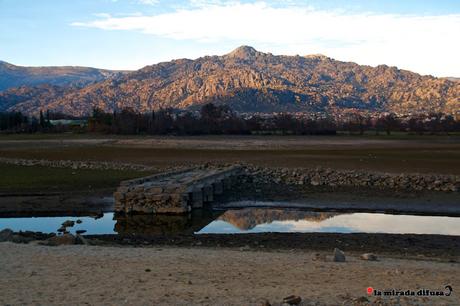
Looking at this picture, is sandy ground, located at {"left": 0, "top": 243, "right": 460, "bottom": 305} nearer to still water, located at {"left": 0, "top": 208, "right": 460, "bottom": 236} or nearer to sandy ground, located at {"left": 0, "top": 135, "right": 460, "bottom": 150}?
still water, located at {"left": 0, "top": 208, "right": 460, "bottom": 236}

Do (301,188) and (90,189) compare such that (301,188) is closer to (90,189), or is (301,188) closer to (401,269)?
(90,189)

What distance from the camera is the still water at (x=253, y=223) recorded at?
892 inches

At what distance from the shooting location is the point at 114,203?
28484 millimetres

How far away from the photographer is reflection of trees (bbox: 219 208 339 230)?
24.8 metres

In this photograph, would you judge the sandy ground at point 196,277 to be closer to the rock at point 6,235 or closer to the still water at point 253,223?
the rock at point 6,235

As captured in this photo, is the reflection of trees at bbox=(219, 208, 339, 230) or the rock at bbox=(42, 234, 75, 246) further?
the reflection of trees at bbox=(219, 208, 339, 230)

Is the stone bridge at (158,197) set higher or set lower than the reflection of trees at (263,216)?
higher

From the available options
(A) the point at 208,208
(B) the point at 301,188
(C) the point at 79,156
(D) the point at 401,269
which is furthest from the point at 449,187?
(C) the point at 79,156

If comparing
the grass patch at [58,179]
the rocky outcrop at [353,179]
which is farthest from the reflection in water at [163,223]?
the rocky outcrop at [353,179]

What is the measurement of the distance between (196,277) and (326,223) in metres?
12.6

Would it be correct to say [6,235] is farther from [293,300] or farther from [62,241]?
[293,300]

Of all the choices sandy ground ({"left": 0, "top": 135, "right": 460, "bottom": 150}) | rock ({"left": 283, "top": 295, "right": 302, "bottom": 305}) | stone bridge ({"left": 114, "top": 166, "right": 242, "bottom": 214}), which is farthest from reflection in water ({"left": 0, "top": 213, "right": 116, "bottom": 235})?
sandy ground ({"left": 0, "top": 135, "right": 460, "bottom": 150})

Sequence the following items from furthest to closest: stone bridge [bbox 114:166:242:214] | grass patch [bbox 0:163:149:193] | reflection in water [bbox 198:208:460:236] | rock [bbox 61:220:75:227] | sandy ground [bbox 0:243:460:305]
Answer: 1. grass patch [bbox 0:163:149:193]
2. stone bridge [bbox 114:166:242:214]
3. rock [bbox 61:220:75:227]
4. reflection in water [bbox 198:208:460:236]
5. sandy ground [bbox 0:243:460:305]

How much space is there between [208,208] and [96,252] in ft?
45.1
